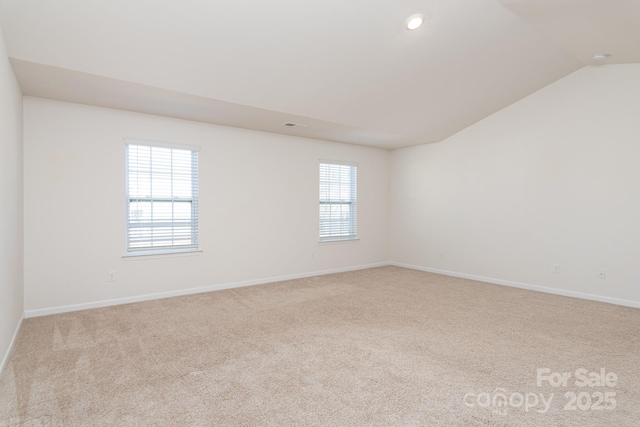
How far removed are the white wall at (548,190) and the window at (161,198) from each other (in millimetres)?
4078

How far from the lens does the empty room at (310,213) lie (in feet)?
7.73

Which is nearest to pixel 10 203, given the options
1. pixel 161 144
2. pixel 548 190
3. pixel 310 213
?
pixel 161 144

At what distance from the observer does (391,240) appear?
7242mm

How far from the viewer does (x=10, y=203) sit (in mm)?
2945

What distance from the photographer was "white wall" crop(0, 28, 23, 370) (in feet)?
8.43

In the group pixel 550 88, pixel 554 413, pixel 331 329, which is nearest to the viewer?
pixel 554 413

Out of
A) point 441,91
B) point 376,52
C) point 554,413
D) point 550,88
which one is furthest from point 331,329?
point 550,88

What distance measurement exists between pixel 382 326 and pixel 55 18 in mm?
3686

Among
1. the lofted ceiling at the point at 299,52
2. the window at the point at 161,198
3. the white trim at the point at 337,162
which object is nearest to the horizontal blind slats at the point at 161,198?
the window at the point at 161,198

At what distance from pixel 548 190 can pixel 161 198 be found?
5.22m

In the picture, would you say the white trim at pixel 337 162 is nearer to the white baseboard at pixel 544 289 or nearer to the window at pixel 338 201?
the window at pixel 338 201

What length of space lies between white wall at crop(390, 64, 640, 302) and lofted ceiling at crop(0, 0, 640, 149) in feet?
1.52

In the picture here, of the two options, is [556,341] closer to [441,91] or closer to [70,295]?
[441,91]

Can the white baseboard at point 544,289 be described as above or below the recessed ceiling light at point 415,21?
below
